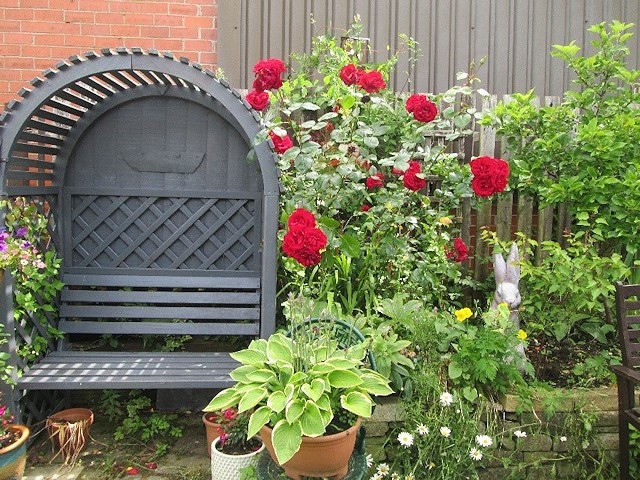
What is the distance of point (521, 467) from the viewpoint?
2781 mm

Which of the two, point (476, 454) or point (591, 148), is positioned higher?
point (591, 148)

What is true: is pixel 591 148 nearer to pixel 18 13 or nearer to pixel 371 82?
pixel 371 82

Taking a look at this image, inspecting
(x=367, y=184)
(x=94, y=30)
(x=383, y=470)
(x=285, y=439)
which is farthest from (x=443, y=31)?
(x=285, y=439)

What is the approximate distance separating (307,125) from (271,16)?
175cm

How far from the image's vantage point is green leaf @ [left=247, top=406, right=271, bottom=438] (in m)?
2.11

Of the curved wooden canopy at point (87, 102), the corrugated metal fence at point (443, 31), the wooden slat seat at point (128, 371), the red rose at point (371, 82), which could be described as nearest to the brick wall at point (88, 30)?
the corrugated metal fence at point (443, 31)

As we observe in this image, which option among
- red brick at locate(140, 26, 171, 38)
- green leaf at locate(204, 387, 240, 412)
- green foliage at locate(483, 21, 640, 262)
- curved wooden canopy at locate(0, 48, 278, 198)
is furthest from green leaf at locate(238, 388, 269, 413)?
red brick at locate(140, 26, 171, 38)

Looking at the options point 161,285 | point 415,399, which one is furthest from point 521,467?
point 161,285

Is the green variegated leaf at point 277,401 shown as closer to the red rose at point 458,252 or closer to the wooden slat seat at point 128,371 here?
the wooden slat seat at point 128,371

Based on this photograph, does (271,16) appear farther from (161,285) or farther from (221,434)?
(221,434)

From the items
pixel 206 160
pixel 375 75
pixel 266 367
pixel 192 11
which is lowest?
pixel 266 367

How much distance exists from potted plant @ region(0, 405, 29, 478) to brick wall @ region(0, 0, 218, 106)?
246cm

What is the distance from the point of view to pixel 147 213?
3.69 metres

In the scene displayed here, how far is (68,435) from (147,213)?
1392mm
